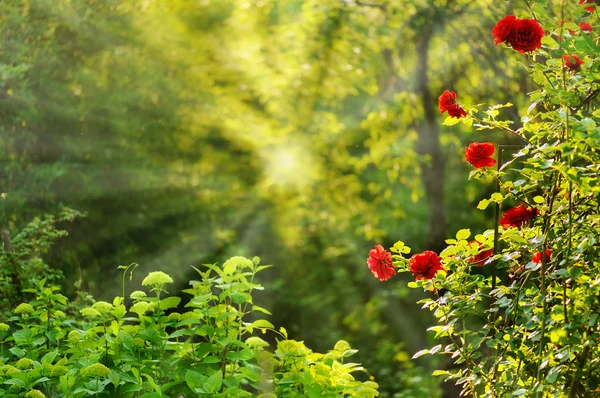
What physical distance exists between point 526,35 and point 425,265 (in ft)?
2.48

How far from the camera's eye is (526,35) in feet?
7.04

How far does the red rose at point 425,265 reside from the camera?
2.27m

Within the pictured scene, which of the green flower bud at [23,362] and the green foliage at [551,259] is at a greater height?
the green foliage at [551,259]

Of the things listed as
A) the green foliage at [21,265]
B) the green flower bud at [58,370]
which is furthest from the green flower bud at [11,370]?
the green foliage at [21,265]

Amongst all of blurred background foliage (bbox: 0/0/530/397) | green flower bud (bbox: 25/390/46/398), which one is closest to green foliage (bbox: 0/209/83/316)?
blurred background foliage (bbox: 0/0/530/397)

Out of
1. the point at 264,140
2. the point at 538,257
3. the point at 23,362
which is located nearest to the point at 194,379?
the point at 23,362

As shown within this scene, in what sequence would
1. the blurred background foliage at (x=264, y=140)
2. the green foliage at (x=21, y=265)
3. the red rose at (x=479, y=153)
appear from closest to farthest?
the red rose at (x=479, y=153)
the green foliage at (x=21, y=265)
the blurred background foliage at (x=264, y=140)

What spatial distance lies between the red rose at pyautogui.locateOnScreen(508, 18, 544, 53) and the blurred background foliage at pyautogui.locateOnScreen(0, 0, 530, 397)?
115 inches

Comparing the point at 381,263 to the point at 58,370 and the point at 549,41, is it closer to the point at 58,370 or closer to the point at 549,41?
the point at 549,41

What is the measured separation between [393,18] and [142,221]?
9.31ft

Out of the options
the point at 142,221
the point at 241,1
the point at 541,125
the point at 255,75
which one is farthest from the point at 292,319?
the point at 541,125

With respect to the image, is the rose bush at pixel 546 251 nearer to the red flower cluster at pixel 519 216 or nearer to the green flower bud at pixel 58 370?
the red flower cluster at pixel 519 216

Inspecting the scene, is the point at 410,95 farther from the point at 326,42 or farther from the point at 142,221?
the point at 142,221

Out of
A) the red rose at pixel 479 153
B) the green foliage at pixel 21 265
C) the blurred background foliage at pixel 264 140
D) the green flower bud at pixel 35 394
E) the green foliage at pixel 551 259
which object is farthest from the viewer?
the blurred background foliage at pixel 264 140
